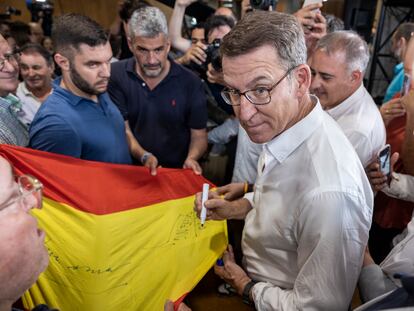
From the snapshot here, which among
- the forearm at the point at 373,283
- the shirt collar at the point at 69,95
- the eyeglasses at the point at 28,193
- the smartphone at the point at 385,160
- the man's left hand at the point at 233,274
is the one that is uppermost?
the shirt collar at the point at 69,95

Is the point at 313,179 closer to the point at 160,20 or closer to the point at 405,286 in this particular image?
the point at 405,286

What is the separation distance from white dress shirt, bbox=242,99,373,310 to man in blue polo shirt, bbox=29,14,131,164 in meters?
1.02

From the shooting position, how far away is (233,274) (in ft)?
4.76

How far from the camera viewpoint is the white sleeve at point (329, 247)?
102 centimetres

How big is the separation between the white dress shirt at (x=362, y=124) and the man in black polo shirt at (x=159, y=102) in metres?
0.97

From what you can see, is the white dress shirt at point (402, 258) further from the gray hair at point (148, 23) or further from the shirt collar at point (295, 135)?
the gray hair at point (148, 23)

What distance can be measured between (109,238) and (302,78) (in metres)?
1.03

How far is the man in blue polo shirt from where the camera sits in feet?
5.90

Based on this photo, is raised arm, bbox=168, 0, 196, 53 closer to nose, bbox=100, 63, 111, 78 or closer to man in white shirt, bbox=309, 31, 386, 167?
nose, bbox=100, 63, 111, 78

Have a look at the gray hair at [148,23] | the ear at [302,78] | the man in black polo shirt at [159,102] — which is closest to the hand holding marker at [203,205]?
the ear at [302,78]

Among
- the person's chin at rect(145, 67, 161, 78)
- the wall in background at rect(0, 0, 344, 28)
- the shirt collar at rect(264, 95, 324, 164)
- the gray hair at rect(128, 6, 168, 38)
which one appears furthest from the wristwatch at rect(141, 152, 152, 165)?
the wall in background at rect(0, 0, 344, 28)

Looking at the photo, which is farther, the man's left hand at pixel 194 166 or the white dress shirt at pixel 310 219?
the man's left hand at pixel 194 166

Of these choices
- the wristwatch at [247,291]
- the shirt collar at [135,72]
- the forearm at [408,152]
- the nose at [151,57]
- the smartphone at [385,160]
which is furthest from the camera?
the shirt collar at [135,72]

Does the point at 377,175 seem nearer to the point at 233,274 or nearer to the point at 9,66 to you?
the point at 233,274
